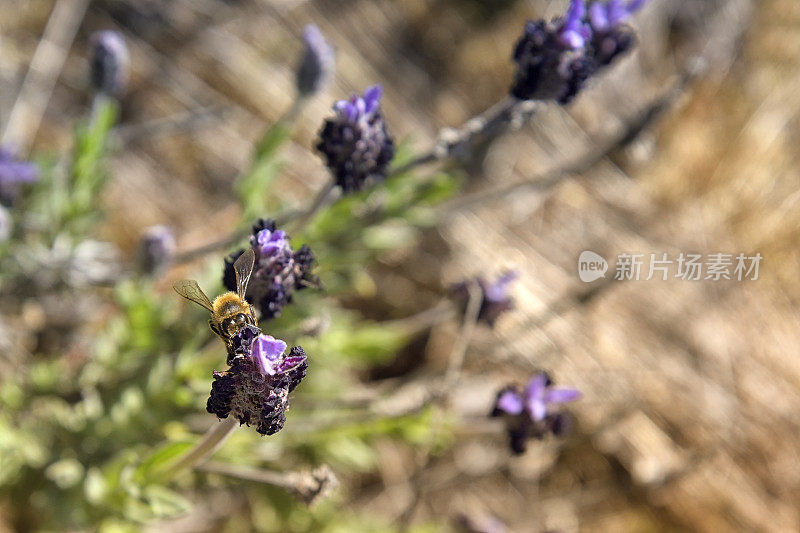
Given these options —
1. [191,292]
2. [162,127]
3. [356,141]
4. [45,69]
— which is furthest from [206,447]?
[45,69]

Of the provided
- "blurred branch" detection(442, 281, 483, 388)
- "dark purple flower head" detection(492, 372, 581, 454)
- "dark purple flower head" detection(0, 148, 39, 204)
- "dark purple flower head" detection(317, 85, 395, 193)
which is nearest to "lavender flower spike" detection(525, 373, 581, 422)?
"dark purple flower head" detection(492, 372, 581, 454)

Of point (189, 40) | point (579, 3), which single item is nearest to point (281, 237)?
point (579, 3)

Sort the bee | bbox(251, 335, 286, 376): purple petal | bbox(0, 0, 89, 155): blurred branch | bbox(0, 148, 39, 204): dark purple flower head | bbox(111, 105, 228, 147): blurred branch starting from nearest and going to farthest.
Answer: bbox(251, 335, 286, 376): purple petal, the bee, bbox(0, 148, 39, 204): dark purple flower head, bbox(111, 105, 228, 147): blurred branch, bbox(0, 0, 89, 155): blurred branch

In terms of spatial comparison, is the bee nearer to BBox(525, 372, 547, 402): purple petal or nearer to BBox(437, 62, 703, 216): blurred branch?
BBox(525, 372, 547, 402): purple petal

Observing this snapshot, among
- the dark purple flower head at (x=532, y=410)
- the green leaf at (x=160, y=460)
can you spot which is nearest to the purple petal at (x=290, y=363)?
the green leaf at (x=160, y=460)

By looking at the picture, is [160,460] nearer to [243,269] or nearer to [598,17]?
[243,269]

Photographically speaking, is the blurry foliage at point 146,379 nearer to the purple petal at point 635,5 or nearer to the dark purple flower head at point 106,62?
the dark purple flower head at point 106,62

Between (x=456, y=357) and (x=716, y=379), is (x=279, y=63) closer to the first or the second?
(x=456, y=357)

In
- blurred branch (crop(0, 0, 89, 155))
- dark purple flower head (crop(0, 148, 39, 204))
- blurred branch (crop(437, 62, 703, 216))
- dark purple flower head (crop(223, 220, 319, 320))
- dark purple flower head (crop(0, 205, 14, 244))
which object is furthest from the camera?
blurred branch (crop(0, 0, 89, 155))
